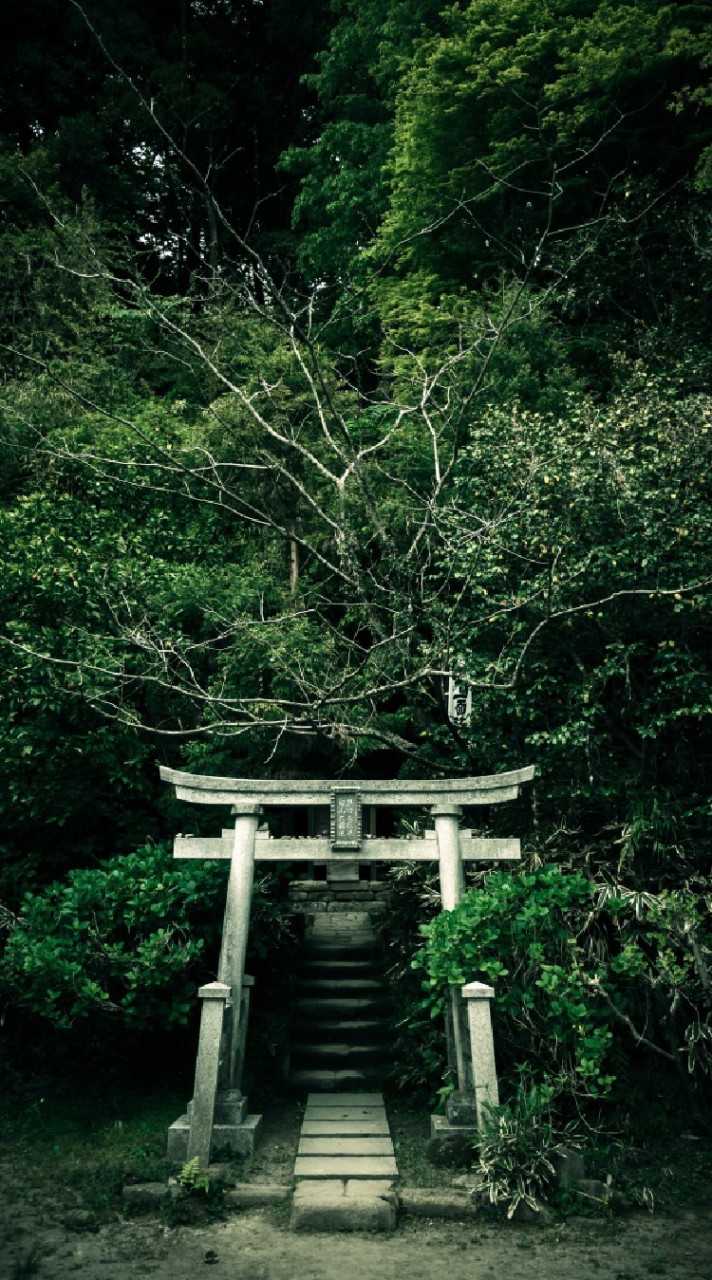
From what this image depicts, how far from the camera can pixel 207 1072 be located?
6.61 metres

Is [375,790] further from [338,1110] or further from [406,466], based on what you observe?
[406,466]

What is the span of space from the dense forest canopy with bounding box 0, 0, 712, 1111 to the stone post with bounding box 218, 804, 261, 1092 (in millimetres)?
1095

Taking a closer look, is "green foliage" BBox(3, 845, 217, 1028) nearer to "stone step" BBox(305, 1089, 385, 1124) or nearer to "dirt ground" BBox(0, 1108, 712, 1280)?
"stone step" BBox(305, 1089, 385, 1124)

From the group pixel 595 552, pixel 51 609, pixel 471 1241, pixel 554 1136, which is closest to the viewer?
pixel 471 1241

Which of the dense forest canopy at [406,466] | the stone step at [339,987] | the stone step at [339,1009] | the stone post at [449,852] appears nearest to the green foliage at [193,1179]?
the stone post at [449,852]

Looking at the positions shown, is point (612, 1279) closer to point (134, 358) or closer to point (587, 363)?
point (587, 363)

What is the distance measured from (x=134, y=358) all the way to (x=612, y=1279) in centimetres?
1397

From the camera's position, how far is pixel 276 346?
1307cm

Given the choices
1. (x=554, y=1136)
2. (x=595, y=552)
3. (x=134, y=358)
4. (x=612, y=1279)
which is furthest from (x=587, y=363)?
(x=612, y=1279)

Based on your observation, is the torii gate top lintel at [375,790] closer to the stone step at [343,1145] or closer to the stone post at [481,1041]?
the stone post at [481,1041]

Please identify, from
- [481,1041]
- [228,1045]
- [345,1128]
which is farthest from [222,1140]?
[481,1041]

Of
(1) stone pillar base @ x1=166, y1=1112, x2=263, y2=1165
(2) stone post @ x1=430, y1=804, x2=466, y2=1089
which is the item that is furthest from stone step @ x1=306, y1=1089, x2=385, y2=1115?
(2) stone post @ x1=430, y1=804, x2=466, y2=1089

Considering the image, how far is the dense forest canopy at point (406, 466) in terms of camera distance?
883cm

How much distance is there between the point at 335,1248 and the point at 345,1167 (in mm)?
940
